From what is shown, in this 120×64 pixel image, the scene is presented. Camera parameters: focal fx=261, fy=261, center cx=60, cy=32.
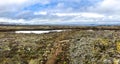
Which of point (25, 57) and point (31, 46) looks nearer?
point (25, 57)

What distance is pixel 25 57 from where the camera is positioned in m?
44.6

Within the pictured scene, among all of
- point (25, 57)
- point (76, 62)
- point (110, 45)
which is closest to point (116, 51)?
point (110, 45)

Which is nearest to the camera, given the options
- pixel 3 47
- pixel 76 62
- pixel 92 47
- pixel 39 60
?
pixel 76 62

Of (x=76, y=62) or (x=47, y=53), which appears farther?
(x=47, y=53)

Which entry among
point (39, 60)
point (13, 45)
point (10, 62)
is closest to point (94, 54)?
point (39, 60)

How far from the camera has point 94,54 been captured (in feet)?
139

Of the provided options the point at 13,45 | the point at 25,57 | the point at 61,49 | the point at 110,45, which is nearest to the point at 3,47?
the point at 13,45

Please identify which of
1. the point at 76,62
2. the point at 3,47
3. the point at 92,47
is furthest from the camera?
the point at 3,47

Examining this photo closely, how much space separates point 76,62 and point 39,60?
21.6 ft

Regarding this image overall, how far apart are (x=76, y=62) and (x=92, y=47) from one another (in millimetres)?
7575

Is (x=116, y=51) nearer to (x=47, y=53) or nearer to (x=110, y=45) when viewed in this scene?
(x=110, y=45)

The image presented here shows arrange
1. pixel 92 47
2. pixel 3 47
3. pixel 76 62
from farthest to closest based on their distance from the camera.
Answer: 1. pixel 3 47
2. pixel 92 47
3. pixel 76 62

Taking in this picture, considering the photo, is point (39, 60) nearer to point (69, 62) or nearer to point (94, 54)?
point (69, 62)

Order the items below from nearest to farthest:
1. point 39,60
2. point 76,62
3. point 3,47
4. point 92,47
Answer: point 76,62 → point 39,60 → point 92,47 → point 3,47
